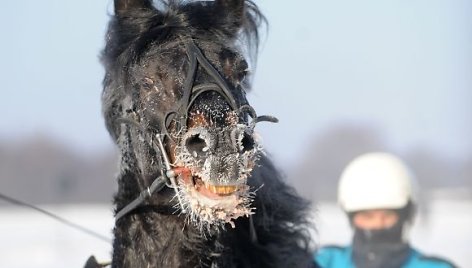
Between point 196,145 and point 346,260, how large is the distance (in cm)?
299

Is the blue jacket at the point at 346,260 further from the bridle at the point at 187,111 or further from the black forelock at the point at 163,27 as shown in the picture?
the bridle at the point at 187,111

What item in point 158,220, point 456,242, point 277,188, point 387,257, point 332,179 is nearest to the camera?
point 158,220

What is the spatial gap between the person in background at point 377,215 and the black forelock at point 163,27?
2504 millimetres

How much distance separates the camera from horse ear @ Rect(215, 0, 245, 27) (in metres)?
3.71

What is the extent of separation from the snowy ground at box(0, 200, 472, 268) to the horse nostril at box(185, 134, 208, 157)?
6.71 m

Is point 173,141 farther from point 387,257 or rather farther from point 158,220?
point 387,257

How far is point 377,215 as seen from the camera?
6.03 m

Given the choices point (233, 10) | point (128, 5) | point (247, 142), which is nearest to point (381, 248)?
point (233, 10)

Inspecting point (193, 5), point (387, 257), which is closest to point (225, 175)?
point (193, 5)

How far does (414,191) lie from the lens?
6.16 metres

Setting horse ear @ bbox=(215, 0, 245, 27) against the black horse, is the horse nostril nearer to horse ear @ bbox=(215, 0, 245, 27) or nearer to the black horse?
the black horse

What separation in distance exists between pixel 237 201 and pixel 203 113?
323 mm

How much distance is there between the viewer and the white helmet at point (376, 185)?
5992mm

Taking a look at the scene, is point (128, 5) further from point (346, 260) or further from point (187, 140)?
point (346, 260)
